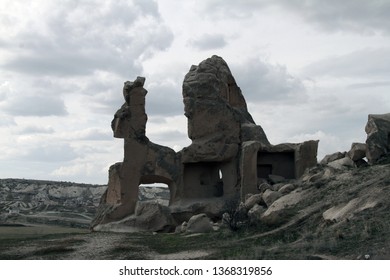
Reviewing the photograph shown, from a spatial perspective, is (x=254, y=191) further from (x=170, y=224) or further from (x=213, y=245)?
(x=213, y=245)

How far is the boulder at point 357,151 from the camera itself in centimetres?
2238

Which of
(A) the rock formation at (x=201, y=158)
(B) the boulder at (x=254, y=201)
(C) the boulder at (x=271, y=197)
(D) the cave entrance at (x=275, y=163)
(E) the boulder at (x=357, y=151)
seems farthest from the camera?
(D) the cave entrance at (x=275, y=163)

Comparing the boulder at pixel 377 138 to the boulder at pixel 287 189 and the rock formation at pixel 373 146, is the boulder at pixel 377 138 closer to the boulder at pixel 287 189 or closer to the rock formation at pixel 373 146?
the rock formation at pixel 373 146

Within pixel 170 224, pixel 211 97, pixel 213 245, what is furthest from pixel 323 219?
pixel 211 97

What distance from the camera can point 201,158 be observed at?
29.3 m

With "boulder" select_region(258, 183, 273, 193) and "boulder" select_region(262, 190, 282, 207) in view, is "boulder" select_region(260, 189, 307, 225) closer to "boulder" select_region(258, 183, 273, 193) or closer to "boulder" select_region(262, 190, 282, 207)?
"boulder" select_region(262, 190, 282, 207)

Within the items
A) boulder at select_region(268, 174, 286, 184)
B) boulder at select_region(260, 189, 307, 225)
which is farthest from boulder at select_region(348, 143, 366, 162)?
boulder at select_region(268, 174, 286, 184)

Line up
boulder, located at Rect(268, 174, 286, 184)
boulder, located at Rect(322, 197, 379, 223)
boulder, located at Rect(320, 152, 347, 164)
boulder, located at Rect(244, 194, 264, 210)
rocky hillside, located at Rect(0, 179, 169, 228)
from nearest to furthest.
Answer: boulder, located at Rect(322, 197, 379, 223) → boulder, located at Rect(244, 194, 264, 210) → boulder, located at Rect(320, 152, 347, 164) → boulder, located at Rect(268, 174, 286, 184) → rocky hillside, located at Rect(0, 179, 169, 228)

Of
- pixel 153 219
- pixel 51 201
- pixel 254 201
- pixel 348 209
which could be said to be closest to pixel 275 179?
pixel 254 201

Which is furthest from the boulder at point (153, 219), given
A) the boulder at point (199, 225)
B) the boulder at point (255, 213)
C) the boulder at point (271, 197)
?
the boulder at point (271, 197)

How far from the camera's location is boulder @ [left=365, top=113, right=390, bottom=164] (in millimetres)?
20922

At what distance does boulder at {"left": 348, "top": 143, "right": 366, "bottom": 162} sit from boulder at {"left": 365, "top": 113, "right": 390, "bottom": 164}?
726 millimetres

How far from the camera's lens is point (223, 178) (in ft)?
97.5
